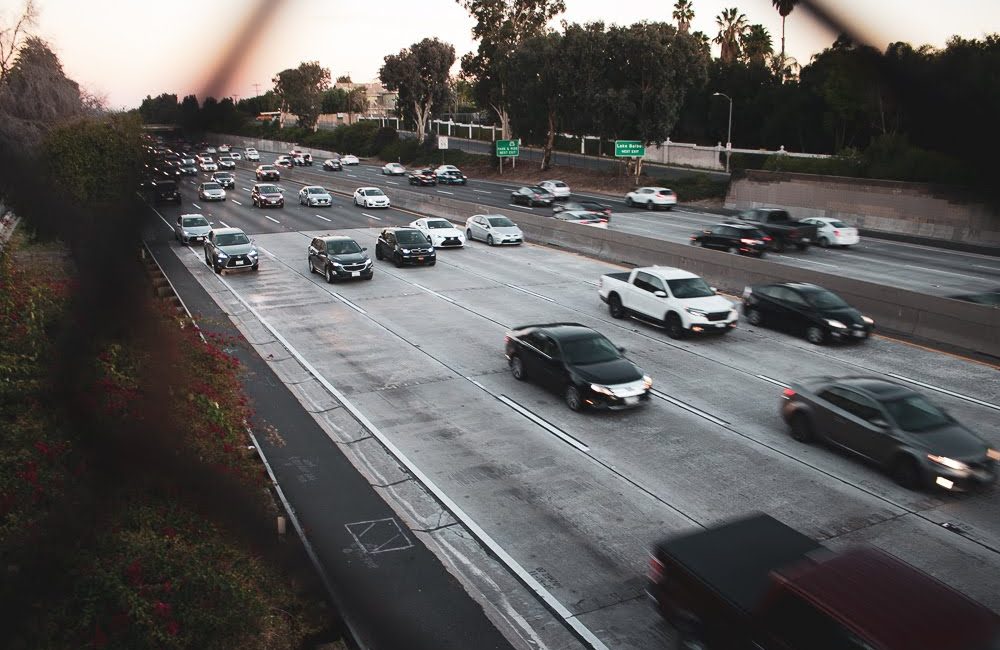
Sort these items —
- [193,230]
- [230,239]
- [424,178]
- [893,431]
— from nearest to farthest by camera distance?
[893,431], [230,239], [193,230], [424,178]

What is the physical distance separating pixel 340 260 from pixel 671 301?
13.2 meters

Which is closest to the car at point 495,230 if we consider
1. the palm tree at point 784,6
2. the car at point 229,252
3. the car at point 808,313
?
the car at point 229,252

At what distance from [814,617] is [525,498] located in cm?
629

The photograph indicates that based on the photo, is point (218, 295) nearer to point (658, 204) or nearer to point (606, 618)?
point (606, 618)

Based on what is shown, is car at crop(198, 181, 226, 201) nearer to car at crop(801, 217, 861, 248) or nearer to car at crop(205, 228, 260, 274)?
car at crop(205, 228, 260, 274)

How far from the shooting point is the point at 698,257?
3002 cm

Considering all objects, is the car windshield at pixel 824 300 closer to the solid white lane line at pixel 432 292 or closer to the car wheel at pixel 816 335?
the car wheel at pixel 816 335

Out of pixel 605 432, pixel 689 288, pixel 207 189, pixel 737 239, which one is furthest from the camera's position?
pixel 737 239

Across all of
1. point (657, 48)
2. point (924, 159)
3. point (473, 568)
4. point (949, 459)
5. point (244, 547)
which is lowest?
point (473, 568)

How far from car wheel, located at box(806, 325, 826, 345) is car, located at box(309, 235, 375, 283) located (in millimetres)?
16085

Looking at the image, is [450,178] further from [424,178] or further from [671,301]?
[671,301]

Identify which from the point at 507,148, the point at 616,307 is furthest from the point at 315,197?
the point at 616,307

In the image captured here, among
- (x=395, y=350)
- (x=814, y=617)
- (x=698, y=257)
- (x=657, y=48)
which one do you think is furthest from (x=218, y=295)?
(x=657, y=48)

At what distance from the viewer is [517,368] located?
1877 cm
